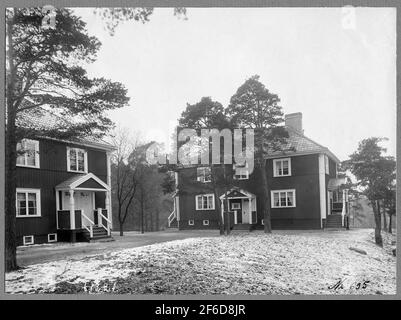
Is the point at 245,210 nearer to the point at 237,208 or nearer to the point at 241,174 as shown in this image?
the point at 237,208

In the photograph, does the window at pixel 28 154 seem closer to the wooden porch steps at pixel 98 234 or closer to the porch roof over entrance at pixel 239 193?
the wooden porch steps at pixel 98 234

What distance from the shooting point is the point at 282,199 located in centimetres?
573

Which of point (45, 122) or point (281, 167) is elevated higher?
point (45, 122)

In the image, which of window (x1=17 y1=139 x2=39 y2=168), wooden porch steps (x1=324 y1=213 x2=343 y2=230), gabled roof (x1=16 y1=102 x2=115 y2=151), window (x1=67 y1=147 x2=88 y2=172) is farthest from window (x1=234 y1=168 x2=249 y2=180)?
window (x1=17 y1=139 x2=39 y2=168)

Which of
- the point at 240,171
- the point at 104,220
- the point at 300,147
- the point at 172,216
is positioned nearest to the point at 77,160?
the point at 104,220

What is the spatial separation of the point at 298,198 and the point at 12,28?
553 centimetres

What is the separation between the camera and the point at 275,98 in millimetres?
5137

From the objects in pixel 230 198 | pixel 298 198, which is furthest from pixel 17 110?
pixel 298 198

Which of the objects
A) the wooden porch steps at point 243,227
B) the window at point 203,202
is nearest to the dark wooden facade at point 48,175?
the window at point 203,202

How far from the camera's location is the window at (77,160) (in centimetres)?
538

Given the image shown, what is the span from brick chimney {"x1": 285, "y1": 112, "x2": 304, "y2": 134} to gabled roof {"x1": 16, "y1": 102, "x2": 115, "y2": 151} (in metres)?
2.98

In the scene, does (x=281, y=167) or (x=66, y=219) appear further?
(x=281, y=167)

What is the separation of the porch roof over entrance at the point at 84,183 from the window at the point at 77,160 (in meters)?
0.14

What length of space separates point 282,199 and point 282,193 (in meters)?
0.12
